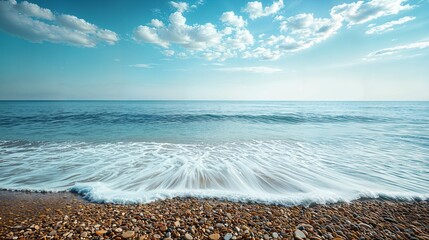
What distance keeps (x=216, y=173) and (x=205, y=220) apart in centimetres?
276

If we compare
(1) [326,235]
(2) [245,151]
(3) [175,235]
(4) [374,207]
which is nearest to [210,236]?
(3) [175,235]

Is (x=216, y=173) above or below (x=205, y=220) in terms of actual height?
below

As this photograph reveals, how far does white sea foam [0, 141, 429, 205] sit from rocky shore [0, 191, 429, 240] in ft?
1.44

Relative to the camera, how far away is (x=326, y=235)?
9.95 feet

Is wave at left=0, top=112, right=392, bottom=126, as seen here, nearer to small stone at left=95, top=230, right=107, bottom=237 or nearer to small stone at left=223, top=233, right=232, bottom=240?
small stone at left=95, top=230, right=107, bottom=237

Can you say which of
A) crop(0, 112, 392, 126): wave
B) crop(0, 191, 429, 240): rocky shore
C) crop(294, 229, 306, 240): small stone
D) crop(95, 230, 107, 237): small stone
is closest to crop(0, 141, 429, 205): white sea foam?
crop(0, 191, 429, 240): rocky shore

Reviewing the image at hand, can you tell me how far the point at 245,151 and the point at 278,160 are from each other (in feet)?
5.89

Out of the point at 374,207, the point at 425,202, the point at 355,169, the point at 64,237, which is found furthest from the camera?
the point at 355,169

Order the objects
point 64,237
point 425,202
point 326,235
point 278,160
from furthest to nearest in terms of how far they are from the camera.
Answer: point 278,160, point 425,202, point 326,235, point 64,237

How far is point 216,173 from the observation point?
608 cm

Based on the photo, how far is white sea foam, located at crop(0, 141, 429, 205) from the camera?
4656 millimetres

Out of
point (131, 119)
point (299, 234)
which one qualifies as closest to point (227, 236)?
point (299, 234)

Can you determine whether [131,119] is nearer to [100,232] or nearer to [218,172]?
[218,172]

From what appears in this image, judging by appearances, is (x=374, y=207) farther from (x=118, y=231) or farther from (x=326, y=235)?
(x=118, y=231)
